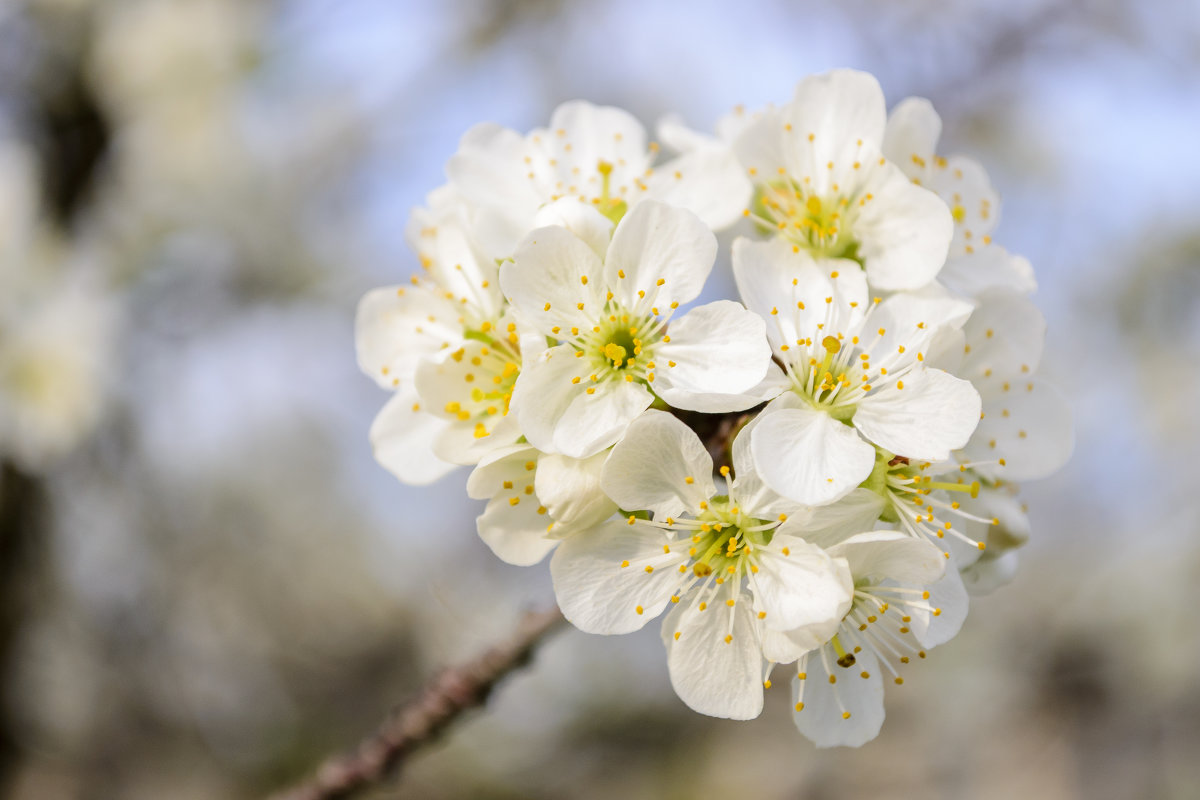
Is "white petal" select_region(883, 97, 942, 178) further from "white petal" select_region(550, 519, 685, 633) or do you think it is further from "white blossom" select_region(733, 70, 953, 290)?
"white petal" select_region(550, 519, 685, 633)

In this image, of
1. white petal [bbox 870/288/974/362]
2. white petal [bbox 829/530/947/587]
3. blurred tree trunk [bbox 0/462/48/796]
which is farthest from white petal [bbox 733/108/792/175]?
blurred tree trunk [bbox 0/462/48/796]

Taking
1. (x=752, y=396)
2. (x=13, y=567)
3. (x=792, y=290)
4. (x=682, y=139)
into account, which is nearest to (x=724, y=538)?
(x=752, y=396)

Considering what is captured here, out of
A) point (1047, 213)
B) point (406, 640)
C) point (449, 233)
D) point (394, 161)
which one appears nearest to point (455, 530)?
point (406, 640)

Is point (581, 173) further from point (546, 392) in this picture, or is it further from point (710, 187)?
point (546, 392)

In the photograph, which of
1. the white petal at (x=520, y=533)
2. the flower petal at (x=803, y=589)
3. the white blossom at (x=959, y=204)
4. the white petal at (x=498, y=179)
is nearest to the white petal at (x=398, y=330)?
the white petal at (x=498, y=179)

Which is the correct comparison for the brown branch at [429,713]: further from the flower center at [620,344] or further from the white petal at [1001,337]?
the white petal at [1001,337]
